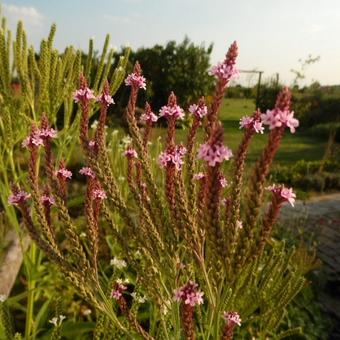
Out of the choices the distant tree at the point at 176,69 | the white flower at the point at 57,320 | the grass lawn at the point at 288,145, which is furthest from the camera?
the distant tree at the point at 176,69

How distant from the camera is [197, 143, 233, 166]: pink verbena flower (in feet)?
3.40

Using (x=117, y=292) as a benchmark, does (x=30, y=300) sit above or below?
below

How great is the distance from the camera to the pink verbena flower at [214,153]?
3.40 ft

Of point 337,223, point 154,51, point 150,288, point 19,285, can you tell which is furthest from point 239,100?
point 150,288

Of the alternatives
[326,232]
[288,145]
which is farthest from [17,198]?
[288,145]

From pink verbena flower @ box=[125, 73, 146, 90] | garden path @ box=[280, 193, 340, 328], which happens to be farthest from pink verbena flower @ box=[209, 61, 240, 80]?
garden path @ box=[280, 193, 340, 328]

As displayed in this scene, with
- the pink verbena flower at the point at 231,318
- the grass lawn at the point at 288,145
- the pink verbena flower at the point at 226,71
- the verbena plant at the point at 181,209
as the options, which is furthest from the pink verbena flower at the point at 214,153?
the grass lawn at the point at 288,145

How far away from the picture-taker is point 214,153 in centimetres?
105

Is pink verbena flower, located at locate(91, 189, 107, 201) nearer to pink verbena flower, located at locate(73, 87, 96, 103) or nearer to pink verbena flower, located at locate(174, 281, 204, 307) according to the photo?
pink verbena flower, located at locate(73, 87, 96, 103)

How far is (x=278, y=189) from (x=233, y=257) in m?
0.23

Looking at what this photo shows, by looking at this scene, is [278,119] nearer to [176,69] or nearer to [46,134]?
[46,134]

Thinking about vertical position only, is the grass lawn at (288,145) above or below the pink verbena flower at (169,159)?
below

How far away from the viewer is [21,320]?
3932 mm

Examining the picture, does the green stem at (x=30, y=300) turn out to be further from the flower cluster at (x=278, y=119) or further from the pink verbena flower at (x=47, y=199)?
the flower cluster at (x=278, y=119)
